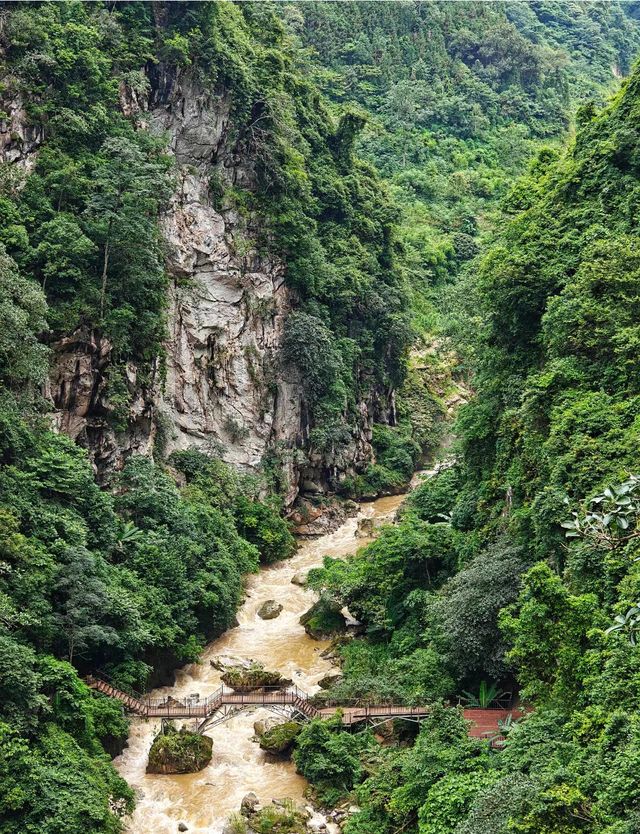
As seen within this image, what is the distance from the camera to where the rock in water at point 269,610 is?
36.4m

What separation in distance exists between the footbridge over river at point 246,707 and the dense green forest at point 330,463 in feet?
2.24

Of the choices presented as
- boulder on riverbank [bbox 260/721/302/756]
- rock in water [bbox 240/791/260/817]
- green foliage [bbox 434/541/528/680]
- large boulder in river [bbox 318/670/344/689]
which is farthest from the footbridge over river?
A: rock in water [bbox 240/791/260/817]

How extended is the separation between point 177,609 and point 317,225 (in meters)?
28.8

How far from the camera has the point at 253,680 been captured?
29312 mm

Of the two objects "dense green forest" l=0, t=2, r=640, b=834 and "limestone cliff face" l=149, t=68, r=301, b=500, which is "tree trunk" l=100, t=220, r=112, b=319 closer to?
"dense green forest" l=0, t=2, r=640, b=834

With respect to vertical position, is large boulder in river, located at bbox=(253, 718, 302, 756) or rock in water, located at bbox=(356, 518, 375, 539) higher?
rock in water, located at bbox=(356, 518, 375, 539)

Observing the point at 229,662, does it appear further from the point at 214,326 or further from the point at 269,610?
the point at 214,326

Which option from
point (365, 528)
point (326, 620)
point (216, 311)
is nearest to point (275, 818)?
point (326, 620)

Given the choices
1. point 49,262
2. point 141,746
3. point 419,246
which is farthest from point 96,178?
point 419,246

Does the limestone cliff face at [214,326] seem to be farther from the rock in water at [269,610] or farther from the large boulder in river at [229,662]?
the large boulder in river at [229,662]

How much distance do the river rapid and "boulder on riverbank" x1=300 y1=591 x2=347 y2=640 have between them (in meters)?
0.39

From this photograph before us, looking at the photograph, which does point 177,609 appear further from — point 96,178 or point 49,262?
point 96,178

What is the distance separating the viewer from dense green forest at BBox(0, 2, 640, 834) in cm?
1981

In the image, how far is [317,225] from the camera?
53.9 meters
